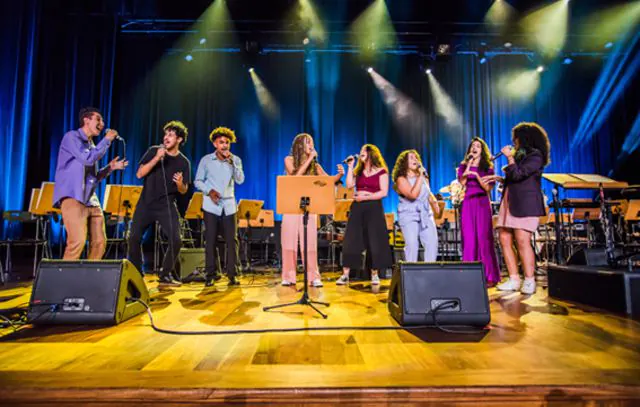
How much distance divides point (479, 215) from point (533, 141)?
0.99 m

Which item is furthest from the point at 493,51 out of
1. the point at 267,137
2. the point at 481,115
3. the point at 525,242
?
the point at 525,242

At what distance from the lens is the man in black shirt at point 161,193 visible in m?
4.08

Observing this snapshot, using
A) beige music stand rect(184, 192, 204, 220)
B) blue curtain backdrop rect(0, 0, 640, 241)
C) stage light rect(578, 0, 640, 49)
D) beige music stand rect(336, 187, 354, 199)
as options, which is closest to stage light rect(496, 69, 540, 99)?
blue curtain backdrop rect(0, 0, 640, 241)

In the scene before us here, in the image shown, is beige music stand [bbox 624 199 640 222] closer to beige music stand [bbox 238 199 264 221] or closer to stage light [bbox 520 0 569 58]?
stage light [bbox 520 0 569 58]

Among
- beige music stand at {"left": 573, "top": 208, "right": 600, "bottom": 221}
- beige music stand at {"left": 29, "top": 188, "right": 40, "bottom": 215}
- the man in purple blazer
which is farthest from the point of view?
beige music stand at {"left": 573, "top": 208, "right": 600, "bottom": 221}

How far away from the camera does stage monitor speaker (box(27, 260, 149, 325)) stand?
8.05ft

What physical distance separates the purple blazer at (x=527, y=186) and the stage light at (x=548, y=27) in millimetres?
7752

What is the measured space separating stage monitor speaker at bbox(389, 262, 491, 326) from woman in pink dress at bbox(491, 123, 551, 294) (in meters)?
1.66

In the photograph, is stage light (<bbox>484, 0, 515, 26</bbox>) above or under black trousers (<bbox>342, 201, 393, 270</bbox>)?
above

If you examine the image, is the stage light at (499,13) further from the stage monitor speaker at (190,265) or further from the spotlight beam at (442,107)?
the stage monitor speaker at (190,265)

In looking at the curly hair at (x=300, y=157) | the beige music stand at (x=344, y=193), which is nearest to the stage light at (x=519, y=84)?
the beige music stand at (x=344, y=193)

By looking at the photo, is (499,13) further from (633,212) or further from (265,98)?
(265,98)

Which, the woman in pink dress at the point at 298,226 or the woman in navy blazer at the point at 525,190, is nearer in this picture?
A: the woman in navy blazer at the point at 525,190

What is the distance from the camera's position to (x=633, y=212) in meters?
7.38
